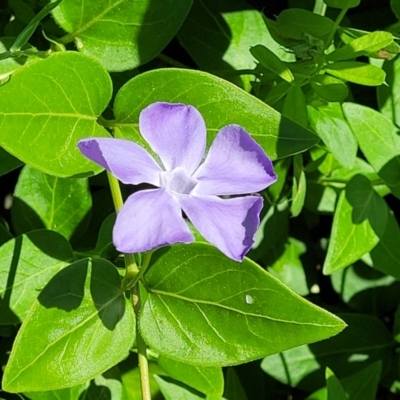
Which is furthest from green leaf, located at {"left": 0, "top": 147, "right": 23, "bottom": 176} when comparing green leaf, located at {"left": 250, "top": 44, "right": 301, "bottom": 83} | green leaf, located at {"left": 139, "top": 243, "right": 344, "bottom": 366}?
green leaf, located at {"left": 250, "top": 44, "right": 301, "bottom": 83}

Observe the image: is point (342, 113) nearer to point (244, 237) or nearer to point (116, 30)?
point (116, 30)

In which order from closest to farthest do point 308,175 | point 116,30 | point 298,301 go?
→ point 298,301 → point 116,30 → point 308,175

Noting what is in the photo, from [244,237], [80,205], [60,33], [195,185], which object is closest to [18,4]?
[60,33]

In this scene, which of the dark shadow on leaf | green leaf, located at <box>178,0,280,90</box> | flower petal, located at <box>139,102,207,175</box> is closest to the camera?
flower petal, located at <box>139,102,207,175</box>

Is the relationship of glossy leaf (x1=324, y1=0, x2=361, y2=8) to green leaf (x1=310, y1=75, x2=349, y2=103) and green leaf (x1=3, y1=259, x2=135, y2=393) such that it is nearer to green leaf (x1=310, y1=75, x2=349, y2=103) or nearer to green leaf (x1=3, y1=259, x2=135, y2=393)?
green leaf (x1=310, y1=75, x2=349, y2=103)

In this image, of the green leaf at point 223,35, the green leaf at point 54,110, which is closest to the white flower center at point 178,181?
the green leaf at point 54,110

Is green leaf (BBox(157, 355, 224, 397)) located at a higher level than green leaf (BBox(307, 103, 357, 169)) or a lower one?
lower
